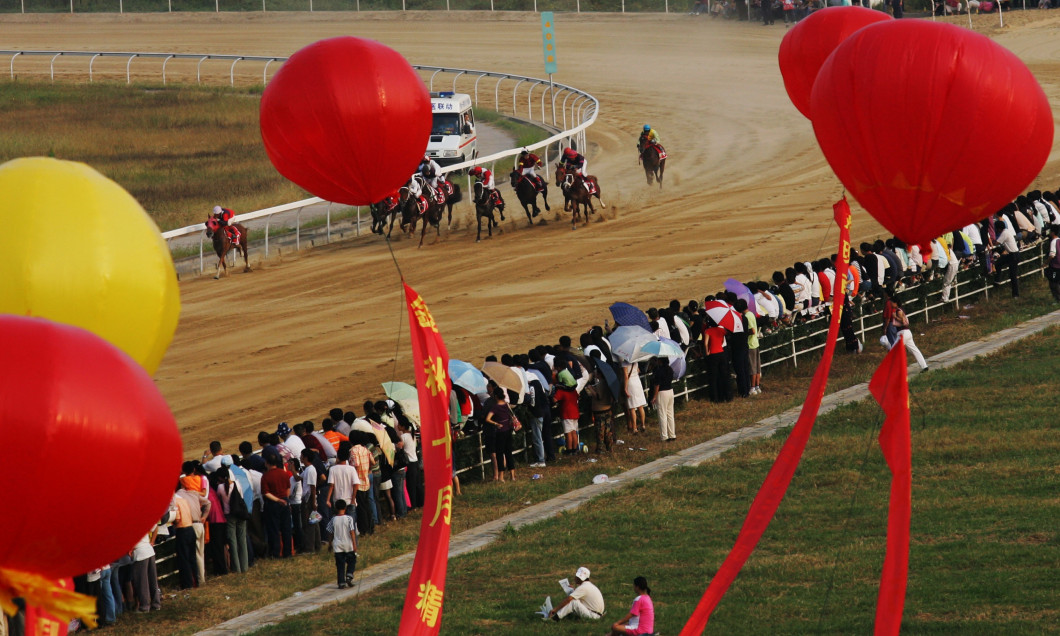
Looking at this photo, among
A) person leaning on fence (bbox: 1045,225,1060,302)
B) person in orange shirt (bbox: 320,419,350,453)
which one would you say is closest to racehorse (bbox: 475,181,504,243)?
person leaning on fence (bbox: 1045,225,1060,302)

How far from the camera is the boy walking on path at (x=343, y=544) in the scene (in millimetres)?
13117

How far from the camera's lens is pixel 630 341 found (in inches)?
662

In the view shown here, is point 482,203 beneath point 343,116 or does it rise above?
beneath

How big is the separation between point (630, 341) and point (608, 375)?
0.51m

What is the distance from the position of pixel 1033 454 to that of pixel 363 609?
24.2 ft

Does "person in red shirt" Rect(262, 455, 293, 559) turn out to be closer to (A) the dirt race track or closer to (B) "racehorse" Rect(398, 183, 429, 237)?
(A) the dirt race track

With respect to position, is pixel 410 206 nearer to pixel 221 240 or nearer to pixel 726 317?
pixel 221 240

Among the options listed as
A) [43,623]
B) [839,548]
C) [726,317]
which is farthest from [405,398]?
[43,623]

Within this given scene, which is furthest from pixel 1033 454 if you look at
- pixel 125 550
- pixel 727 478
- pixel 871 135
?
pixel 125 550

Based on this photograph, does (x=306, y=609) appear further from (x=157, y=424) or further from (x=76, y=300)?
(x=157, y=424)

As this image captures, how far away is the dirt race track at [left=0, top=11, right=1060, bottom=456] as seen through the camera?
20375 mm

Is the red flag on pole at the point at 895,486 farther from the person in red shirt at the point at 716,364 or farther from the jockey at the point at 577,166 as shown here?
the jockey at the point at 577,166

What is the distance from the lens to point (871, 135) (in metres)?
7.25

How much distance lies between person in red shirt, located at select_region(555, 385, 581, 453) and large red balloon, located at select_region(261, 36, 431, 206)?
8.14 m
